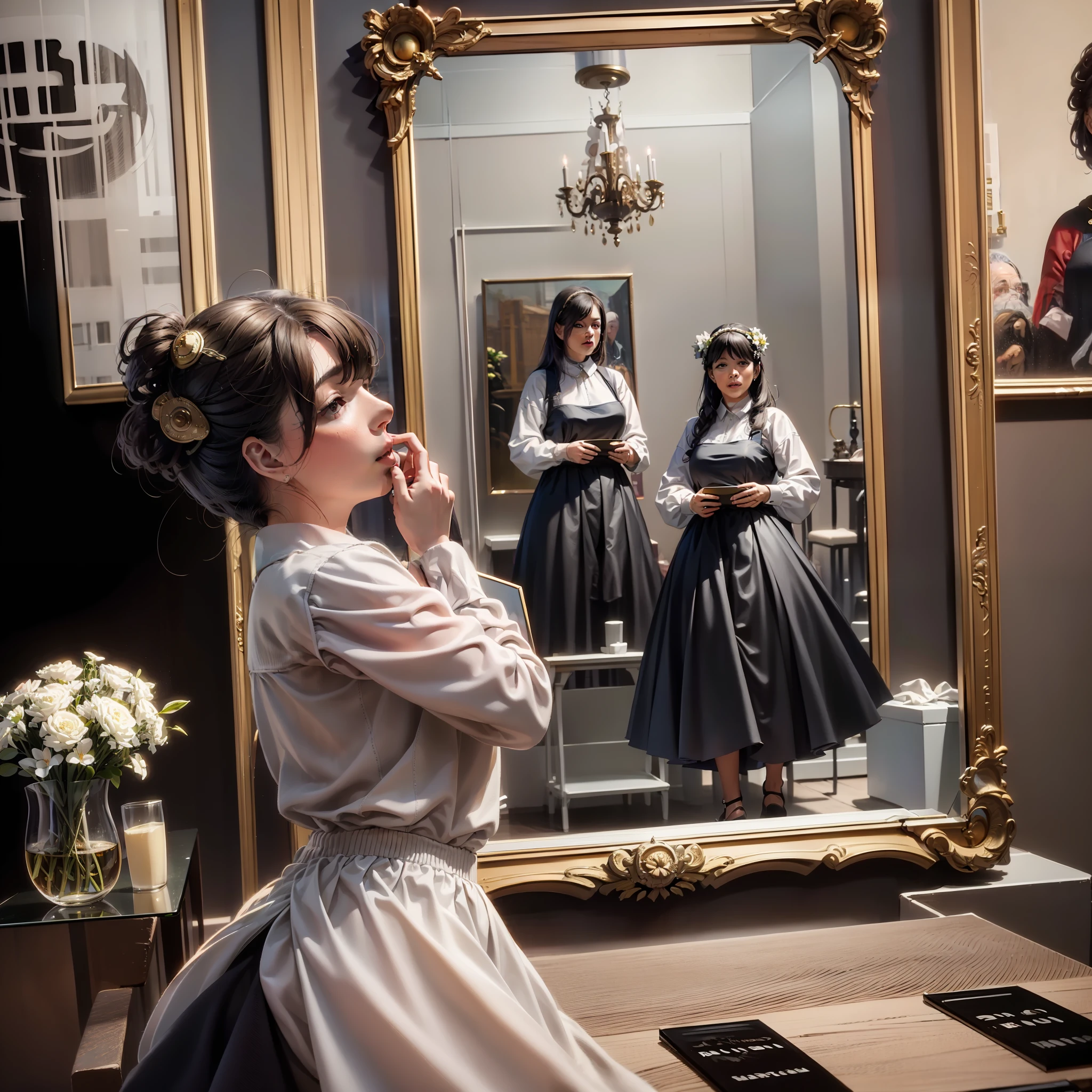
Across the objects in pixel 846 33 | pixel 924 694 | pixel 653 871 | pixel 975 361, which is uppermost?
pixel 846 33

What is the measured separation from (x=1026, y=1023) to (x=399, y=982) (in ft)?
2.23

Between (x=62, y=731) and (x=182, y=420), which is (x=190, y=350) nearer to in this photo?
(x=182, y=420)

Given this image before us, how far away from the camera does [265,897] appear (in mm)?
1136

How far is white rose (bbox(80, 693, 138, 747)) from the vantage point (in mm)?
1892

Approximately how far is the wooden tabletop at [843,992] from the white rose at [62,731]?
90cm

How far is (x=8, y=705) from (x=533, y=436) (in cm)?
112

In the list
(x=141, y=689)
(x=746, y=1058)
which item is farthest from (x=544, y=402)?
(x=746, y=1058)

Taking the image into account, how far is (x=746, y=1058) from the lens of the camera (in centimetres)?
111

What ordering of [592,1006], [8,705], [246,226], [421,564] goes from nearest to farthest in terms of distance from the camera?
[421,564], [592,1006], [8,705], [246,226]

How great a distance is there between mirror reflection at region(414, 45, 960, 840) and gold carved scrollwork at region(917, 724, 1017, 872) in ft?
1.09

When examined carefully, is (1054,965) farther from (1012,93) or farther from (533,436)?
(1012,93)

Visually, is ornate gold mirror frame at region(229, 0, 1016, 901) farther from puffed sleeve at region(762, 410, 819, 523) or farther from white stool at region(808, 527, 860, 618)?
puffed sleeve at region(762, 410, 819, 523)

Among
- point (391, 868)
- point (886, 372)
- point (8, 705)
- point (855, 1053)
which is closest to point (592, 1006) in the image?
point (855, 1053)

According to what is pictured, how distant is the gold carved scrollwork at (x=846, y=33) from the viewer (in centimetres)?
235
